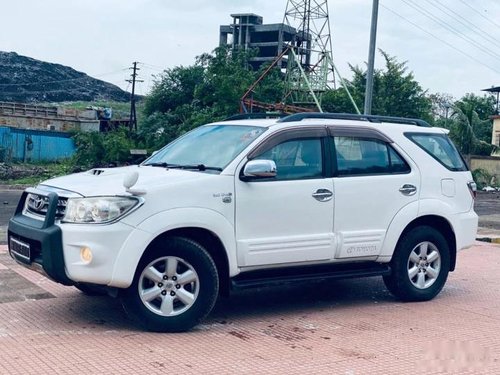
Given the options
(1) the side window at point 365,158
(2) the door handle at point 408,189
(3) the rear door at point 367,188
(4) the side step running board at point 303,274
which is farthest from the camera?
(2) the door handle at point 408,189

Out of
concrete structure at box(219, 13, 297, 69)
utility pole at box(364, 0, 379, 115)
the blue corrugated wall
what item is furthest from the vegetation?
concrete structure at box(219, 13, 297, 69)

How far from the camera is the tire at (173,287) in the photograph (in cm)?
626

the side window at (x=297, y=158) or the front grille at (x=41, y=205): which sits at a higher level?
the side window at (x=297, y=158)

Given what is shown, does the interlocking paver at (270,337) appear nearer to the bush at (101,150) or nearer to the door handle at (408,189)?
the door handle at (408,189)

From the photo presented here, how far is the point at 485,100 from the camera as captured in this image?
5903cm

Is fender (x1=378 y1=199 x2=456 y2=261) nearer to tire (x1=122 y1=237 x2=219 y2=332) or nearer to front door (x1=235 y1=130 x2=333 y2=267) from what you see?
front door (x1=235 y1=130 x2=333 y2=267)

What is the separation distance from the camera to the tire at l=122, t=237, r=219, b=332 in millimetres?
6258

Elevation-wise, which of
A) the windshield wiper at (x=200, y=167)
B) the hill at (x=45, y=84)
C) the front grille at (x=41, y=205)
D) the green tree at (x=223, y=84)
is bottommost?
the front grille at (x=41, y=205)

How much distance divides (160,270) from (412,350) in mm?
2196

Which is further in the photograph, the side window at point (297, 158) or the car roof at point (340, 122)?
the car roof at point (340, 122)

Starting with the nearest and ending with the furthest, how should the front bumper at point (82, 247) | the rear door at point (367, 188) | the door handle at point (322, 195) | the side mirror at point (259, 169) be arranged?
the front bumper at point (82, 247)
the side mirror at point (259, 169)
the door handle at point (322, 195)
the rear door at point (367, 188)

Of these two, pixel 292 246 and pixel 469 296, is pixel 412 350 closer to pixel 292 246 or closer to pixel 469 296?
pixel 292 246

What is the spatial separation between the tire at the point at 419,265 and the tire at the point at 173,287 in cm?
229

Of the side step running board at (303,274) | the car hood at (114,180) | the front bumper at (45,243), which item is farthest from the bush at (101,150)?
the front bumper at (45,243)
